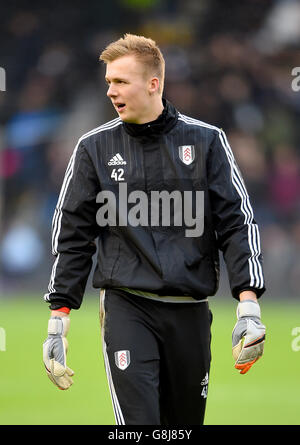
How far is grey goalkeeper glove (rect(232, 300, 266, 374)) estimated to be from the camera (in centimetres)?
537

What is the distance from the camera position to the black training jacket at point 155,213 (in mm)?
5637

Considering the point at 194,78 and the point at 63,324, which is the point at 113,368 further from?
the point at 194,78

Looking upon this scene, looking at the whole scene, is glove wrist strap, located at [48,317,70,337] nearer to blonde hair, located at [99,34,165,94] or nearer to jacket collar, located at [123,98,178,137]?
jacket collar, located at [123,98,178,137]

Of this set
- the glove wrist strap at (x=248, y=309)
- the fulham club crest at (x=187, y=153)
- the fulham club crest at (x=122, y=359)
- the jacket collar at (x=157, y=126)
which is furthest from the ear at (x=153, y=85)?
the fulham club crest at (x=122, y=359)

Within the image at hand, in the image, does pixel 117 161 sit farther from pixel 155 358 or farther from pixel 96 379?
pixel 96 379

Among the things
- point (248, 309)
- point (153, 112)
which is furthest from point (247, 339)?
point (153, 112)

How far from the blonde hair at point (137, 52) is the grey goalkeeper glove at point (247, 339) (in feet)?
4.38

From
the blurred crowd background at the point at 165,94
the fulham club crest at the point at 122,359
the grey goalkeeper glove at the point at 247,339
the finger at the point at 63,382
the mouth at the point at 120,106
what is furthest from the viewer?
the blurred crowd background at the point at 165,94

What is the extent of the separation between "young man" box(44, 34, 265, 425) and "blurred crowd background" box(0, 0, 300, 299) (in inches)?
469

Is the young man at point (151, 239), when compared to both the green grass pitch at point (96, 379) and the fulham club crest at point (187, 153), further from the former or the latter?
the green grass pitch at point (96, 379)

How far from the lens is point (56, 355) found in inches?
220

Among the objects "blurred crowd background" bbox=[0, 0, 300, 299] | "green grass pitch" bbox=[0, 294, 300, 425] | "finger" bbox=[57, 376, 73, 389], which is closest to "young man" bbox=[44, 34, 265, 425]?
"finger" bbox=[57, 376, 73, 389]

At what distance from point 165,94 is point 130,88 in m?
13.3

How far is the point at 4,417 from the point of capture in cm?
819
